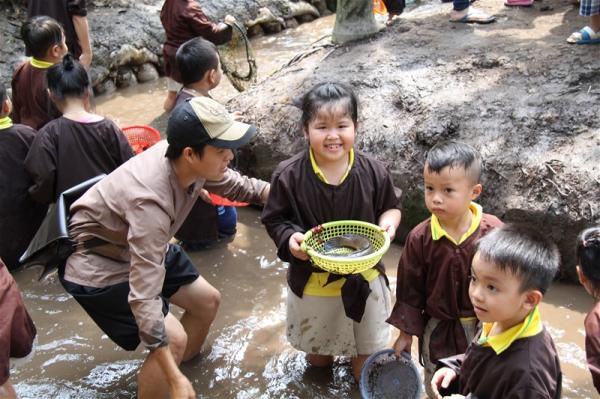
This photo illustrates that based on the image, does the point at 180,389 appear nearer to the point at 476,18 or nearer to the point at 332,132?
the point at 332,132

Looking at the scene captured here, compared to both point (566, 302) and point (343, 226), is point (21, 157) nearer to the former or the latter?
point (343, 226)

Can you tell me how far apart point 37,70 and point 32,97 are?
21cm

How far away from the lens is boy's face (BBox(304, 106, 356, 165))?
273 centimetres

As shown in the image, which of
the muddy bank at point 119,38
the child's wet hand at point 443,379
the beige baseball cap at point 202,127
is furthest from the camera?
the muddy bank at point 119,38

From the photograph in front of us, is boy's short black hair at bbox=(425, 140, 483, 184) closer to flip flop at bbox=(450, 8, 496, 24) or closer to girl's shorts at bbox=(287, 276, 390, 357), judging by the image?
girl's shorts at bbox=(287, 276, 390, 357)

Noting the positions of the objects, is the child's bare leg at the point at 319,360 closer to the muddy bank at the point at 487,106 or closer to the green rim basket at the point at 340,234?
the green rim basket at the point at 340,234

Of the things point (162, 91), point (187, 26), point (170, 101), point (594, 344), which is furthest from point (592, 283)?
point (162, 91)

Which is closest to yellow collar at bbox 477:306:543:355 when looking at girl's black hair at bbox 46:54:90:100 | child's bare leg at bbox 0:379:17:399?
child's bare leg at bbox 0:379:17:399

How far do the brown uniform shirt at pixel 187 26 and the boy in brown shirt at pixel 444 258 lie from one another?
12.9 ft

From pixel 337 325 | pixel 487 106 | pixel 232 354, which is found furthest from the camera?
pixel 487 106

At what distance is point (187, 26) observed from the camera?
6.09 meters

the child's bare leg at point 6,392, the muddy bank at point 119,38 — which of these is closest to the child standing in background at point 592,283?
the child's bare leg at point 6,392

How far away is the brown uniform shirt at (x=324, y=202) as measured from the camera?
2.80 metres

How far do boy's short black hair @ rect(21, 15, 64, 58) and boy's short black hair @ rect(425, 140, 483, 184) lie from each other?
10.8ft
